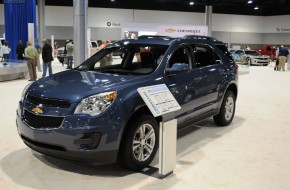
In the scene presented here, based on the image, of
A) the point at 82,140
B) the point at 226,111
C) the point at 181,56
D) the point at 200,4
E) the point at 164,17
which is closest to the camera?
the point at 82,140

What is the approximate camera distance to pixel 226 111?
21.7ft

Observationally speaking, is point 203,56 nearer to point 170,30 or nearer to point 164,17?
point 170,30

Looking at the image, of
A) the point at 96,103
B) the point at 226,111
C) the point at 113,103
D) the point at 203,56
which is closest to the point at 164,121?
the point at 113,103

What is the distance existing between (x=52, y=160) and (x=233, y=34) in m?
38.5

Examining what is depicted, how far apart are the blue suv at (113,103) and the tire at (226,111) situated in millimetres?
921

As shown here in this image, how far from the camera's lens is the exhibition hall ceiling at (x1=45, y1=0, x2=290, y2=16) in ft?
115

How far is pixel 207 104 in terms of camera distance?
5758 mm

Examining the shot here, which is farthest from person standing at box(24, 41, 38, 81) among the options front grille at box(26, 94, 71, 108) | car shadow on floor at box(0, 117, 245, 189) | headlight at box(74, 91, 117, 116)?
headlight at box(74, 91, 117, 116)

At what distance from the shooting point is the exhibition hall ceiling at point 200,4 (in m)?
35.1

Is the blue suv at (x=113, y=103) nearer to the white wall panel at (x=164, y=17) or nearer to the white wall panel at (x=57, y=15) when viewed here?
the white wall panel at (x=57, y=15)

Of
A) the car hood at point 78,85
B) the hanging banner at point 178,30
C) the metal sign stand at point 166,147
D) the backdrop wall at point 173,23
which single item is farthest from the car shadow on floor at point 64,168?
the backdrop wall at point 173,23

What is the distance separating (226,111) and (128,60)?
2.33m

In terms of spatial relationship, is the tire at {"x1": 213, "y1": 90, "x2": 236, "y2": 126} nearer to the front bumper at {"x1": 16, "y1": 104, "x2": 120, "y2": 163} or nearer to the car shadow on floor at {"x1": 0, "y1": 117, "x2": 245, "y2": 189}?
the car shadow on floor at {"x1": 0, "y1": 117, "x2": 245, "y2": 189}

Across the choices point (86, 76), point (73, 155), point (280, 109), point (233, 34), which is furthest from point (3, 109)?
point (233, 34)
